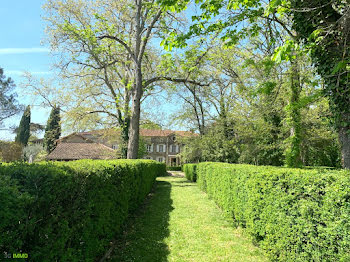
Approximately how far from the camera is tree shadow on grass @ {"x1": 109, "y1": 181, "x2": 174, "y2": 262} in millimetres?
4195

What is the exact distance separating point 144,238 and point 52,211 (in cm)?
340

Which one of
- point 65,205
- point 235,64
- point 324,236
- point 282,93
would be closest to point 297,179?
point 324,236

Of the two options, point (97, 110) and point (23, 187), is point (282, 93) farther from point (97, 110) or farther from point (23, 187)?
point (97, 110)

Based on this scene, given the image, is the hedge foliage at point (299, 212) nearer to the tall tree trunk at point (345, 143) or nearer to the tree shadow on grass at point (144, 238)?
the tree shadow on grass at point (144, 238)

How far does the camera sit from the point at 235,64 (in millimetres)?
17453

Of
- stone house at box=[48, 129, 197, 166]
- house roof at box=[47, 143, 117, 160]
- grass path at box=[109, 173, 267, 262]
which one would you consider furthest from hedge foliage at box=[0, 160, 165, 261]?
house roof at box=[47, 143, 117, 160]

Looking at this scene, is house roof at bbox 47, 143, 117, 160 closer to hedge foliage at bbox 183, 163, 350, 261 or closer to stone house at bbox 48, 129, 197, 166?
stone house at bbox 48, 129, 197, 166

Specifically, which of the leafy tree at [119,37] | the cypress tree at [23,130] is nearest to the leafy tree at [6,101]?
the cypress tree at [23,130]

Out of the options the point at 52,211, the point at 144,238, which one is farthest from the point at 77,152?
the point at 52,211

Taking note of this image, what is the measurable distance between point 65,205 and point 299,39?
7063mm

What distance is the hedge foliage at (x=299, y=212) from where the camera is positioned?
256 cm

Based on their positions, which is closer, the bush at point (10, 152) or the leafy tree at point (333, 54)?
the leafy tree at point (333, 54)

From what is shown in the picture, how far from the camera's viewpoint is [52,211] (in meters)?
2.29

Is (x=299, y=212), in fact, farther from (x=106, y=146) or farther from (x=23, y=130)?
(x=23, y=130)
